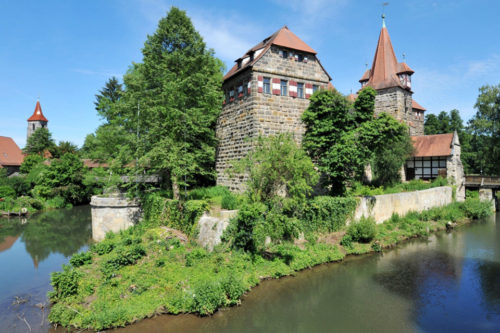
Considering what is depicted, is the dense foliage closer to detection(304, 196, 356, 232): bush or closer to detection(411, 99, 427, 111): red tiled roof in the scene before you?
detection(304, 196, 356, 232): bush

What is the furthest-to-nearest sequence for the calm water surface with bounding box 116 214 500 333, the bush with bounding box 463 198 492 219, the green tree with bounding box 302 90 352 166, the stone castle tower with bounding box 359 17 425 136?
the stone castle tower with bounding box 359 17 425 136 < the bush with bounding box 463 198 492 219 < the green tree with bounding box 302 90 352 166 < the calm water surface with bounding box 116 214 500 333

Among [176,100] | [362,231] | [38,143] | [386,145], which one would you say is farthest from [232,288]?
[38,143]

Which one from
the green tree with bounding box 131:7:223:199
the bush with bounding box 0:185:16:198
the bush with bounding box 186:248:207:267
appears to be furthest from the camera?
the bush with bounding box 0:185:16:198

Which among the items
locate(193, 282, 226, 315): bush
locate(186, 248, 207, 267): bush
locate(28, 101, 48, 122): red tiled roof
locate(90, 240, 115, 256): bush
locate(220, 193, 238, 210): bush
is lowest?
locate(193, 282, 226, 315): bush

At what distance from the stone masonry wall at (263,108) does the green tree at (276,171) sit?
292cm

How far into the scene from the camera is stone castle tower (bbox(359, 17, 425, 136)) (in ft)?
94.2

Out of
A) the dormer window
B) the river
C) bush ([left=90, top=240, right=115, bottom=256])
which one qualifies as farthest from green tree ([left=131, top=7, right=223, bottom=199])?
the dormer window

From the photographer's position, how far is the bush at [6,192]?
3194cm

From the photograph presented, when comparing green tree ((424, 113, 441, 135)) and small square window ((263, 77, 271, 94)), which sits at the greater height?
green tree ((424, 113, 441, 135))

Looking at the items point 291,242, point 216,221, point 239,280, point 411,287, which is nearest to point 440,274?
point 411,287

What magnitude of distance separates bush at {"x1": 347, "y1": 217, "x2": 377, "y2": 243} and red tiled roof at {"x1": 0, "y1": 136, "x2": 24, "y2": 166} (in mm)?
48902

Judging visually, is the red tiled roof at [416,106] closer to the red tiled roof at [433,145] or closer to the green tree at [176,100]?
the red tiled roof at [433,145]

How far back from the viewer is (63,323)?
8.83m

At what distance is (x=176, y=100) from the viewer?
16.9m
